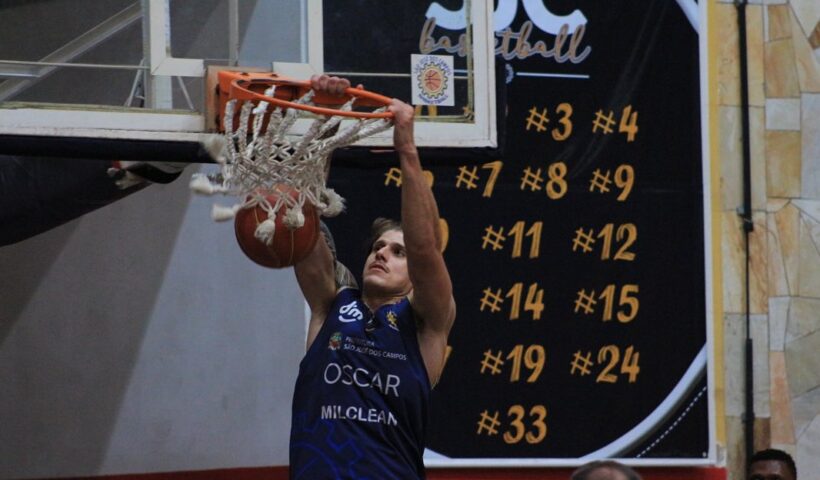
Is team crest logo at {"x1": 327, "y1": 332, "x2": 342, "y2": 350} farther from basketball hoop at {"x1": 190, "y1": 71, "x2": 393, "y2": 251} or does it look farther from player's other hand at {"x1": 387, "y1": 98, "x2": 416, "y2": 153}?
player's other hand at {"x1": 387, "y1": 98, "x2": 416, "y2": 153}

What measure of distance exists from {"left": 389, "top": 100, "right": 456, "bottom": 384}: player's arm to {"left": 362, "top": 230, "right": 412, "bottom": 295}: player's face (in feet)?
0.39

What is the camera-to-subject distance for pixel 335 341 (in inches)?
157

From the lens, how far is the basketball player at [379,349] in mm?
3855

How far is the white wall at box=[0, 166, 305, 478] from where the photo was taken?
6613 mm

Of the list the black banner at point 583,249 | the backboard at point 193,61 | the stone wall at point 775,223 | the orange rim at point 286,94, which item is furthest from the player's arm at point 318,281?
the stone wall at point 775,223

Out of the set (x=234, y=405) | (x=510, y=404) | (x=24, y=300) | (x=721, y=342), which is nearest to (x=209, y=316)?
(x=234, y=405)

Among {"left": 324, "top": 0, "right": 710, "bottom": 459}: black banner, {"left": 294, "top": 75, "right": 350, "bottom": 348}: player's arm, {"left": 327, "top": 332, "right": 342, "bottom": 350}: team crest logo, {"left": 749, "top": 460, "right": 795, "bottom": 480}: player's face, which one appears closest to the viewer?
{"left": 327, "top": 332, "right": 342, "bottom": 350}: team crest logo

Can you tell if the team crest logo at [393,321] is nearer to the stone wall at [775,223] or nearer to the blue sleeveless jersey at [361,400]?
the blue sleeveless jersey at [361,400]

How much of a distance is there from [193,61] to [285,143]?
854 mm

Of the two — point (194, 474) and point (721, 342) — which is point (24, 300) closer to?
point (194, 474)

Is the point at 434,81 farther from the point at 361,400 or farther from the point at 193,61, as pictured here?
the point at 361,400

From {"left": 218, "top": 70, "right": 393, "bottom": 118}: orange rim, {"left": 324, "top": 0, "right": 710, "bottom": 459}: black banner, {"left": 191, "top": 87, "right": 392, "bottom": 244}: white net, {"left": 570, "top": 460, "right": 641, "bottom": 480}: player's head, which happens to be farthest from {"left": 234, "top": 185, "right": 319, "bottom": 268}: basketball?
{"left": 324, "top": 0, "right": 710, "bottom": 459}: black banner

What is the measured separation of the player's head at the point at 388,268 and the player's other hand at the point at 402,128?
1.29 ft

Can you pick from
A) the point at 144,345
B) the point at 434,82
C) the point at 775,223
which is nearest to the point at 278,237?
the point at 434,82
